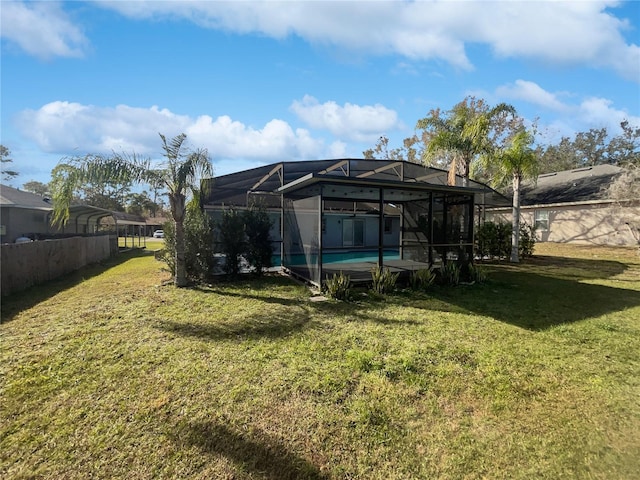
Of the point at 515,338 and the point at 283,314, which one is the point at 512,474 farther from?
the point at 283,314

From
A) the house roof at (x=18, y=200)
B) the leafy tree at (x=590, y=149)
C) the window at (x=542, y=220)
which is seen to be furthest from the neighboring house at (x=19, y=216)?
the leafy tree at (x=590, y=149)

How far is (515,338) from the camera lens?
182 inches

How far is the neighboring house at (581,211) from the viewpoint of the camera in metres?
16.2

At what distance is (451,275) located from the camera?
8.38 metres

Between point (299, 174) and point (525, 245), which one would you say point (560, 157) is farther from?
point (299, 174)

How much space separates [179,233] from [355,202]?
507 centimetres

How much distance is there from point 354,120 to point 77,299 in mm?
21529

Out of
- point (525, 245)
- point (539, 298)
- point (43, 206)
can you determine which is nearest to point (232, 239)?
point (539, 298)

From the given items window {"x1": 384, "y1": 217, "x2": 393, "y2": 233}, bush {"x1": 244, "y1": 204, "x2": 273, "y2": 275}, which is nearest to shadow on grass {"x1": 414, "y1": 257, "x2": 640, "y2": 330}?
bush {"x1": 244, "y1": 204, "x2": 273, "y2": 275}

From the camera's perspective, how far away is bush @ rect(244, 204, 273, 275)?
8828 millimetres

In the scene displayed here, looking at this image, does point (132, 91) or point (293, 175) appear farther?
point (293, 175)

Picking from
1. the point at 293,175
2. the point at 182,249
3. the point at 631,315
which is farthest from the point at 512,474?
the point at 293,175

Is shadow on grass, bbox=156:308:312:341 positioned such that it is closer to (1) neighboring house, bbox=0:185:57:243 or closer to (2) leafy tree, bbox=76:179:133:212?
(1) neighboring house, bbox=0:185:57:243

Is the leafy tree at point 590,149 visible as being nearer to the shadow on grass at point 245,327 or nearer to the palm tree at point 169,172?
the palm tree at point 169,172
